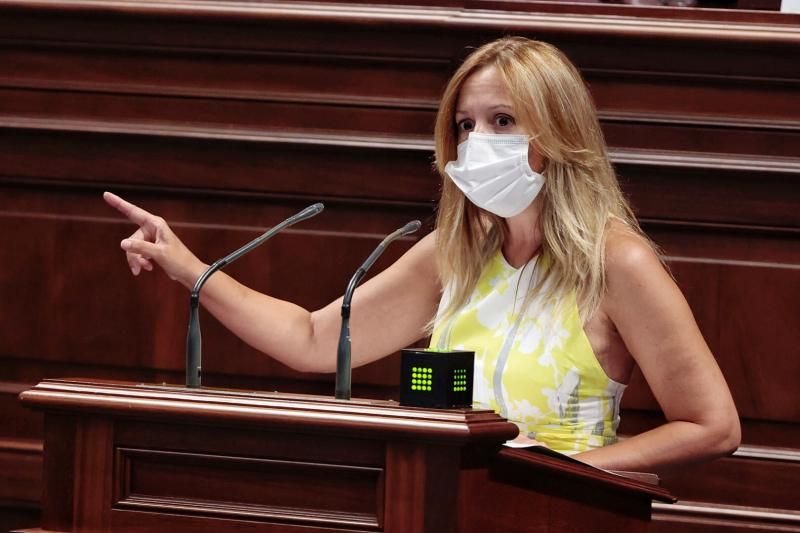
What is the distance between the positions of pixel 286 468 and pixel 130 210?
0.61m

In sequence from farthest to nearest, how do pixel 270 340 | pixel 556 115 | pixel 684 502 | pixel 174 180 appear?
1. pixel 174 180
2. pixel 684 502
3. pixel 270 340
4. pixel 556 115

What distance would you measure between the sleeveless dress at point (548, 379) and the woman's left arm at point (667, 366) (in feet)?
0.19

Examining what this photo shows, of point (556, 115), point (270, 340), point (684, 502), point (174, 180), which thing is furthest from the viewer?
point (174, 180)

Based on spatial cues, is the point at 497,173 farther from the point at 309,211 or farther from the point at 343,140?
the point at 343,140

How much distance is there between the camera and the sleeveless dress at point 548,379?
1.55 m

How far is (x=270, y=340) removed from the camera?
5.86 feet

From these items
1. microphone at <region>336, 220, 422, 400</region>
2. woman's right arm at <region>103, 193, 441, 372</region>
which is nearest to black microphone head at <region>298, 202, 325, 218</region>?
microphone at <region>336, 220, 422, 400</region>

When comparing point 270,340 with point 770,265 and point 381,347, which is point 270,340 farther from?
point 770,265

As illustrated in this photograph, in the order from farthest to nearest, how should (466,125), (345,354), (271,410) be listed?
1. (466,125)
2. (345,354)
3. (271,410)

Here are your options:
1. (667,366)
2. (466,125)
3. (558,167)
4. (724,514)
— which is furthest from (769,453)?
(466,125)

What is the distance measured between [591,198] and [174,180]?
2.71 feet

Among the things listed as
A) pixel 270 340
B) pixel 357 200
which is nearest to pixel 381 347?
pixel 270 340

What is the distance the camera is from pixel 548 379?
155cm

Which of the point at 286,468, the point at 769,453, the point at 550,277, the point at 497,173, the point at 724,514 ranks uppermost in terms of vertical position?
the point at 497,173
